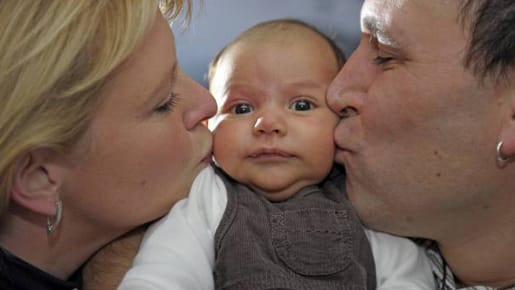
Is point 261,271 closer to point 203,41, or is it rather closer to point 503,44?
point 503,44

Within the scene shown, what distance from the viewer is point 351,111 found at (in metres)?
1.60

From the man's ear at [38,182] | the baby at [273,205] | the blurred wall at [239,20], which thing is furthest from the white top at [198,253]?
the blurred wall at [239,20]

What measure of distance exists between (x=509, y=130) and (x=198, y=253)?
70cm

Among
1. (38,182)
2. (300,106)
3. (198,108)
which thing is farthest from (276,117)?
(38,182)

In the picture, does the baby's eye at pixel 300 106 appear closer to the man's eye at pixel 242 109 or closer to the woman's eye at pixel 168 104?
the man's eye at pixel 242 109

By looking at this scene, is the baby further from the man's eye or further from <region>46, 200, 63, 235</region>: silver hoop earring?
<region>46, 200, 63, 235</region>: silver hoop earring

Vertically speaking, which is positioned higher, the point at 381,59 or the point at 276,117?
the point at 381,59

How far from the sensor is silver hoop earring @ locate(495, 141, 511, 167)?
56.6 inches

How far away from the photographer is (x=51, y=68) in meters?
1.32

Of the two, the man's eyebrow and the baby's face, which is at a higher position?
the man's eyebrow

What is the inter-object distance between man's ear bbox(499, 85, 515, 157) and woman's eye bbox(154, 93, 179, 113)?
70cm

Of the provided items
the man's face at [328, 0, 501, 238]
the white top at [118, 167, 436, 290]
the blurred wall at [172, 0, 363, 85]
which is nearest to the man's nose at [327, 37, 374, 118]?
the man's face at [328, 0, 501, 238]

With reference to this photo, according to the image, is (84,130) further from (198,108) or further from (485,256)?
(485,256)

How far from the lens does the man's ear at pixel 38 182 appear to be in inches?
54.7
